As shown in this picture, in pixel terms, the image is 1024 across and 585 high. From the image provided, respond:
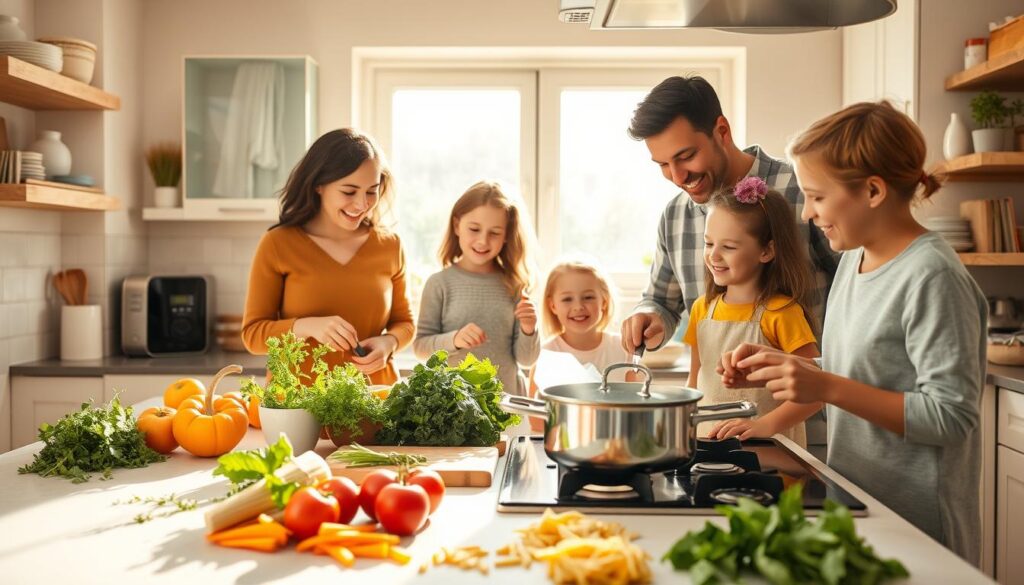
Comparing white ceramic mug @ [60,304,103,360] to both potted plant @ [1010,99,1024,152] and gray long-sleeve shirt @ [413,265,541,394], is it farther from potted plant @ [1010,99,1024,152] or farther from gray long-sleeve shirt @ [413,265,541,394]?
potted plant @ [1010,99,1024,152]

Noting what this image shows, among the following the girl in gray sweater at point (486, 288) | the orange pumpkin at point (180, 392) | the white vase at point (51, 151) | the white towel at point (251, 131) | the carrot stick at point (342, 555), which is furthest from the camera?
the white towel at point (251, 131)

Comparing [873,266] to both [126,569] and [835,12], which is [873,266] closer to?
[835,12]

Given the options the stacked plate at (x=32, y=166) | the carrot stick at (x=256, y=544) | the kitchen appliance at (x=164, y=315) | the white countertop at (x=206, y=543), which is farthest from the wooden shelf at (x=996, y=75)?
the stacked plate at (x=32, y=166)

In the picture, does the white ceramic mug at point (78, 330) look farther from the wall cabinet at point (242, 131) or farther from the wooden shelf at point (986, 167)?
the wooden shelf at point (986, 167)

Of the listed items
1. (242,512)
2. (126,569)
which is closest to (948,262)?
(242,512)

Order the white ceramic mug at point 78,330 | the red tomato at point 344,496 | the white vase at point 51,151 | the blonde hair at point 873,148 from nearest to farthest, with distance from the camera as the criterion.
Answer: the red tomato at point 344,496, the blonde hair at point 873,148, the white vase at point 51,151, the white ceramic mug at point 78,330

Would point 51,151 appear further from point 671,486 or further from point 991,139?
point 991,139

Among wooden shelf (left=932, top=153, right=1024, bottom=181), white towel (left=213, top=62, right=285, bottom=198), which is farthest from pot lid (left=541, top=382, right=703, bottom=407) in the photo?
white towel (left=213, top=62, right=285, bottom=198)

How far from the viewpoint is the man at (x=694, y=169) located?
196cm

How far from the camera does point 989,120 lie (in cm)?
310

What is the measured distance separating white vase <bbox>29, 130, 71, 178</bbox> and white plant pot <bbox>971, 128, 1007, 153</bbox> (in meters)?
3.25

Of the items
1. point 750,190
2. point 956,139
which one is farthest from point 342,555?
point 956,139

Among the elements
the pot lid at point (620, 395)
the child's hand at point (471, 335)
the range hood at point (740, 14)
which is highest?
the range hood at point (740, 14)

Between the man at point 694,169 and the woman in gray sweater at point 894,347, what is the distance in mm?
494
